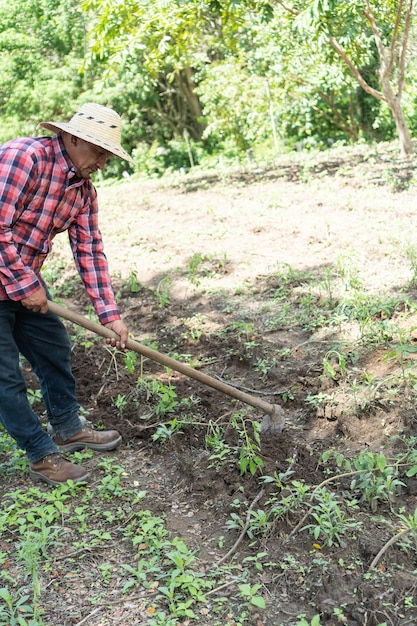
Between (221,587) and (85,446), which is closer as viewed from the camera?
(221,587)

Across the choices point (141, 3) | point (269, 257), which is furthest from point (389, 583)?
point (141, 3)

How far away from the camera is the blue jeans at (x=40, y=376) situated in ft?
11.2

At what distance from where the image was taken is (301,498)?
121 inches

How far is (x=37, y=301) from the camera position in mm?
3342

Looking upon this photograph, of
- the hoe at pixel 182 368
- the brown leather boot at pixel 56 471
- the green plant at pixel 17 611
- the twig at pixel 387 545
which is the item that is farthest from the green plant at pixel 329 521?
the brown leather boot at pixel 56 471

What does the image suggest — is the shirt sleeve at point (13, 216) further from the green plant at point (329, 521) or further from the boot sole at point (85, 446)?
the green plant at point (329, 521)

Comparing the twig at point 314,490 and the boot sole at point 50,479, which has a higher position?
the boot sole at point 50,479

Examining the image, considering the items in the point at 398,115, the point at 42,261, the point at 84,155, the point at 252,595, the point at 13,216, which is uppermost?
the point at 84,155

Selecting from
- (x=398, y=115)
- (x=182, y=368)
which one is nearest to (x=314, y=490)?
(x=182, y=368)

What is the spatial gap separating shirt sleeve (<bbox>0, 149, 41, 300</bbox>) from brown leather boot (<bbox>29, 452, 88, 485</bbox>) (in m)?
0.87

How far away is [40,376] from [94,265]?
0.67 meters

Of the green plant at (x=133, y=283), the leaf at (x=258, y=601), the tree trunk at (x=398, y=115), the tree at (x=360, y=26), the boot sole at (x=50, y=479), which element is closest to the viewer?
the leaf at (x=258, y=601)

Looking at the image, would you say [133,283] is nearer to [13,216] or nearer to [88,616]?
[13,216]

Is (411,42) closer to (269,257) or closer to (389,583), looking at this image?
(269,257)
